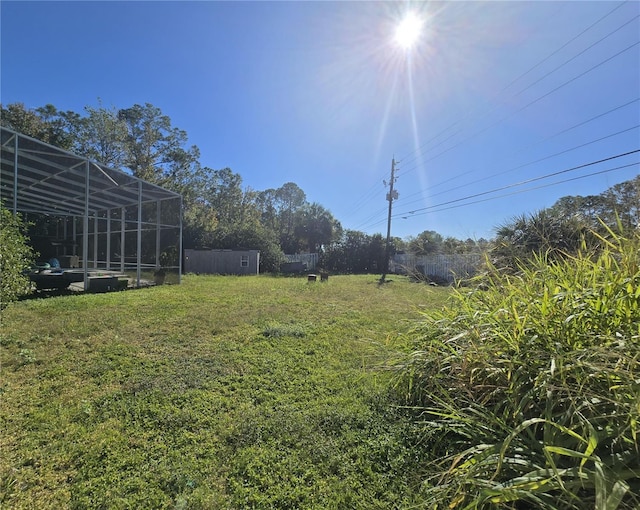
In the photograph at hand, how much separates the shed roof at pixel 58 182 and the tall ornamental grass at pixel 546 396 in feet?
29.7

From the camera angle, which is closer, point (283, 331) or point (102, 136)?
point (283, 331)

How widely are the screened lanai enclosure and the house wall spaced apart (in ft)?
16.2

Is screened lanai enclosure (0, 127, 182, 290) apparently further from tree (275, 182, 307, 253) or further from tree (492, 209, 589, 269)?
tree (275, 182, 307, 253)

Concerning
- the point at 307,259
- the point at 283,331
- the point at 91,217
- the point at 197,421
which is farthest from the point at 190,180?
the point at 197,421

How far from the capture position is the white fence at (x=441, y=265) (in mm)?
3561

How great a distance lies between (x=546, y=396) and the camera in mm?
1309

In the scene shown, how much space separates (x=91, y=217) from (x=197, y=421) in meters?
12.0

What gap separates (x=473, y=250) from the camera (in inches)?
141

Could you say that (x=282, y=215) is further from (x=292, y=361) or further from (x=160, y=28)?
(x=292, y=361)

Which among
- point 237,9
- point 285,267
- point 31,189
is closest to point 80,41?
point 237,9

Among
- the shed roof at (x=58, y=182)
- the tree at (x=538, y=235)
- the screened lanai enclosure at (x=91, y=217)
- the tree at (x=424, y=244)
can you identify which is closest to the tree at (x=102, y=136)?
the screened lanai enclosure at (x=91, y=217)

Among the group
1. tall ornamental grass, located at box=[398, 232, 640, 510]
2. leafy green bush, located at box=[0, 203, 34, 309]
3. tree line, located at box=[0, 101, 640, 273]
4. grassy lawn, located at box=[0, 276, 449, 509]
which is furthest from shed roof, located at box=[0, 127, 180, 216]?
tall ornamental grass, located at box=[398, 232, 640, 510]

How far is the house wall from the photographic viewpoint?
16.2 m

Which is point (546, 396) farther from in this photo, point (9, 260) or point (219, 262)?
point (219, 262)
